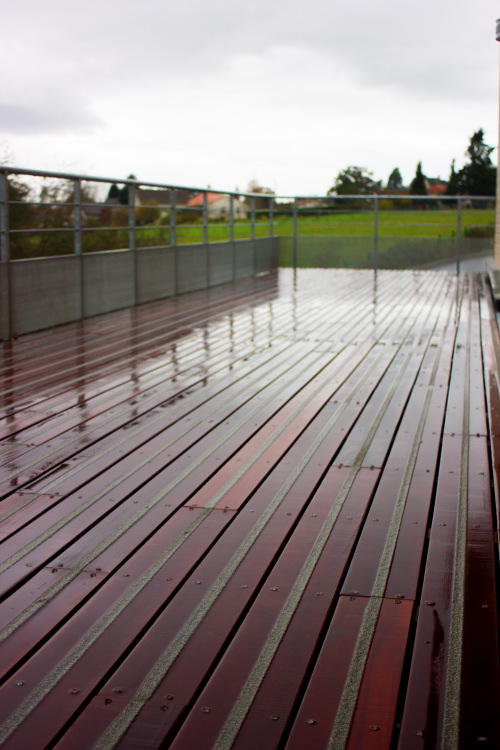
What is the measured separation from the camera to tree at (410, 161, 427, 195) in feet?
190

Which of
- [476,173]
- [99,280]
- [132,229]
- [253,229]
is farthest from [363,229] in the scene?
[476,173]

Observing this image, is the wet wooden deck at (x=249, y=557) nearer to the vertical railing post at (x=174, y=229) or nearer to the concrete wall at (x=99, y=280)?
the concrete wall at (x=99, y=280)

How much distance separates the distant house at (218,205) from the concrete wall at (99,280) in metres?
0.44

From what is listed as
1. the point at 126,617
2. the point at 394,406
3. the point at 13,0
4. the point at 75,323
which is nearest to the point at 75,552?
the point at 126,617

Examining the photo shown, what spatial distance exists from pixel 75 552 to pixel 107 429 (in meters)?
1.50

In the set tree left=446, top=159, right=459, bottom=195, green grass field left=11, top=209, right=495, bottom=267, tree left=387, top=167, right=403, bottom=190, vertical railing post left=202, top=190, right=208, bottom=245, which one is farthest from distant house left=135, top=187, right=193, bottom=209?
tree left=387, top=167, right=403, bottom=190

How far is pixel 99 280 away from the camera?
848 cm

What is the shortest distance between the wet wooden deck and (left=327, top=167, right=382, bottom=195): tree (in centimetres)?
6145

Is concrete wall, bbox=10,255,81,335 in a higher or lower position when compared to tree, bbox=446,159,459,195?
lower

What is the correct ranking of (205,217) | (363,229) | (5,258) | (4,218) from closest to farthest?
(4,218)
(5,258)
(205,217)
(363,229)

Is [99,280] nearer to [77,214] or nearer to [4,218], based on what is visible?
[77,214]

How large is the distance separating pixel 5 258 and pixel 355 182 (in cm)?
6199

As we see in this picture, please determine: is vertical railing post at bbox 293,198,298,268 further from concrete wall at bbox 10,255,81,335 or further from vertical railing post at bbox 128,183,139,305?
concrete wall at bbox 10,255,81,335

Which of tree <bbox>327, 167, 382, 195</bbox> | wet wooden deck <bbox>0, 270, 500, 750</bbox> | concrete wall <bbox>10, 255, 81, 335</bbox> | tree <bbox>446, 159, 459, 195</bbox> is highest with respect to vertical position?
tree <bbox>327, 167, 382, 195</bbox>
